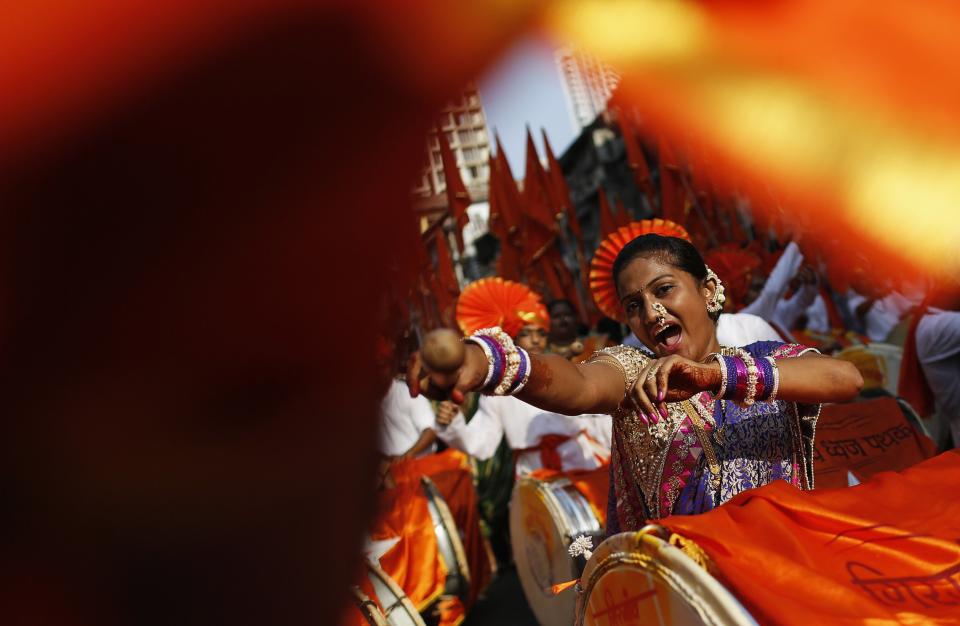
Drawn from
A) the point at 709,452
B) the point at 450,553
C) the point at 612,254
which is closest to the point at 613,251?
the point at 612,254

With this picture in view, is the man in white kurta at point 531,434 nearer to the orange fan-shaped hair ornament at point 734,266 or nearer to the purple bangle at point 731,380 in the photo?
the orange fan-shaped hair ornament at point 734,266

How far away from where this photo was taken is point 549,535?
3738 millimetres

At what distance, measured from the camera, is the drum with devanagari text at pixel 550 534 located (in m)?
3.54

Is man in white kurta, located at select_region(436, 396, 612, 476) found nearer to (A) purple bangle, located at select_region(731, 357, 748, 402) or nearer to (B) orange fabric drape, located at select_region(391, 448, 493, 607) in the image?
(B) orange fabric drape, located at select_region(391, 448, 493, 607)

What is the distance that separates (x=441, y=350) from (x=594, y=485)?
2.88 m

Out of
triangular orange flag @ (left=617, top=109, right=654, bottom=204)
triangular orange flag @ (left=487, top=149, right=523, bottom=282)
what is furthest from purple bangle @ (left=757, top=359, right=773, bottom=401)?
triangular orange flag @ (left=487, top=149, right=523, bottom=282)

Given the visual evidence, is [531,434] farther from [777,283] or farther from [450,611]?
[777,283]

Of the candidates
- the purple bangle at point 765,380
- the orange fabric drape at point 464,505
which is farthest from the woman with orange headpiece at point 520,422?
the purple bangle at point 765,380

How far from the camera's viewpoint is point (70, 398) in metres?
0.36

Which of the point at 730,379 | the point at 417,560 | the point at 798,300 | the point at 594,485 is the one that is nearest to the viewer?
the point at 730,379

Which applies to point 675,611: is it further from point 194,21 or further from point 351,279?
point 194,21

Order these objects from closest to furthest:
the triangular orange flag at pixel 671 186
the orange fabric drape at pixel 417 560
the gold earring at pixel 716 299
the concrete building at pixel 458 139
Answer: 1. the concrete building at pixel 458 139
2. the gold earring at pixel 716 299
3. the orange fabric drape at pixel 417 560
4. the triangular orange flag at pixel 671 186

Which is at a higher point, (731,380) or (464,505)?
(731,380)

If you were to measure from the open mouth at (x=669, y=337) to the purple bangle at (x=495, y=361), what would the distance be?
3.28ft
